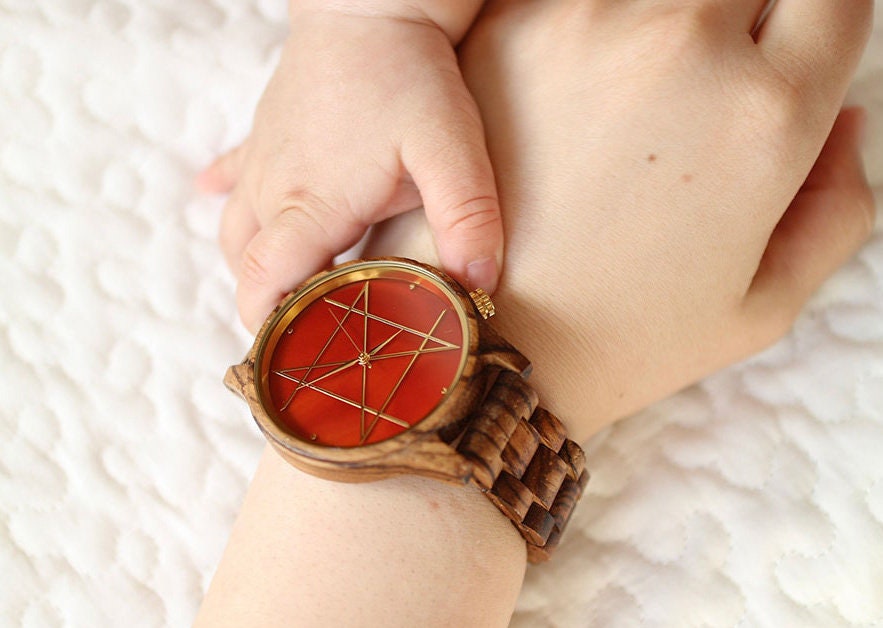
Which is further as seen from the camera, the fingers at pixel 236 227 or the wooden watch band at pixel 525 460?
the fingers at pixel 236 227

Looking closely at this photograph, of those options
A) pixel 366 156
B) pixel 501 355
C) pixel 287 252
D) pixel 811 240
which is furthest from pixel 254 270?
pixel 811 240

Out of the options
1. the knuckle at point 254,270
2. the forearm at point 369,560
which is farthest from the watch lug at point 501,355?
the knuckle at point 254,270

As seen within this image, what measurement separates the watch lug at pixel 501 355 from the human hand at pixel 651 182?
65 mm

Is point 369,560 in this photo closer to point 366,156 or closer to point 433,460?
point 433,460

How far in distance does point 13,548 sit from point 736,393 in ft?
2.41

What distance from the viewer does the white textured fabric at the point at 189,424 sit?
30.5 inches

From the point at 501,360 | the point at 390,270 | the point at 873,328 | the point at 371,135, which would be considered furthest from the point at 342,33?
the point at 873,328

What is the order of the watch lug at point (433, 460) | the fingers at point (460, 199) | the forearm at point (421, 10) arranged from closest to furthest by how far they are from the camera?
the watch lug at point (433, 460)
the fingers at point (460, 199)
the forearm at point (421, 10)

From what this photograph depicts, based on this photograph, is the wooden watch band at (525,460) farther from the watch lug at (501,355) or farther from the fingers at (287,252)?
the fingers at (287,252)

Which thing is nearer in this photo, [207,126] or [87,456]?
[87,456]

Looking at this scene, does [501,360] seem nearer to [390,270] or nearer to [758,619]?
[390,270]

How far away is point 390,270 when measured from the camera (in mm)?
706

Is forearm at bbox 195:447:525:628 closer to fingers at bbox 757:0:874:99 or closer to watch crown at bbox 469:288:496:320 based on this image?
watch crown at bbox 469:288:496:320

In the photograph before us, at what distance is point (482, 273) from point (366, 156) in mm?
161
